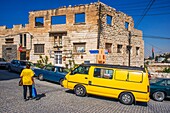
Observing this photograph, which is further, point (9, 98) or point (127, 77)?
point (127, 77)

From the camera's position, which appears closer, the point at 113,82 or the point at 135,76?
the point at 135,76

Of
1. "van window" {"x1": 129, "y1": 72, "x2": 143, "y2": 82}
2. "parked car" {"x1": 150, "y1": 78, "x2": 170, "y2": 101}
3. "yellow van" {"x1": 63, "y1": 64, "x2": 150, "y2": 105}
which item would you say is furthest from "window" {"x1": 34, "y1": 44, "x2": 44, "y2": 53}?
"van window" {"x1": 129, "y1": 72, "x2": 143, "y2": 82}

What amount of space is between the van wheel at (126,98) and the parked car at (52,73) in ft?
19.7

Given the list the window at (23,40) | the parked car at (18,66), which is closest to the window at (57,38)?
the window at (23,40)

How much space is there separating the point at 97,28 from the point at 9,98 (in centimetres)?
1441

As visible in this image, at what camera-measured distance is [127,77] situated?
9336mm

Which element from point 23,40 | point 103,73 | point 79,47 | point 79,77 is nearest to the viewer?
point 103,73

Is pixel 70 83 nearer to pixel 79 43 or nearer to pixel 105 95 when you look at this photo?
pixel 105 95

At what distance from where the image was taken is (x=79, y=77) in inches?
411

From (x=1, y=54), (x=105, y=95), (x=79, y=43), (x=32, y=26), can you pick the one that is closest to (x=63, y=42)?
(x=79, y=43)

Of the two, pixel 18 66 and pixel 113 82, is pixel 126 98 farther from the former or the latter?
pixel 18 66

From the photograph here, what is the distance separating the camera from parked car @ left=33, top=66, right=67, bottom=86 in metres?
14.1

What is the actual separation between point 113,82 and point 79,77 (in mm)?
2158

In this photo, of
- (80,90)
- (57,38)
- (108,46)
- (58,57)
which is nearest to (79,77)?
(80,90)
